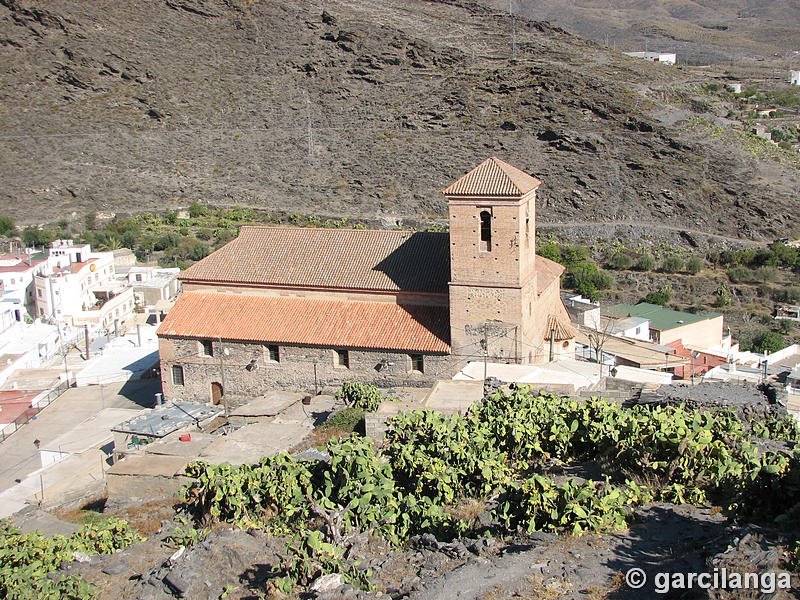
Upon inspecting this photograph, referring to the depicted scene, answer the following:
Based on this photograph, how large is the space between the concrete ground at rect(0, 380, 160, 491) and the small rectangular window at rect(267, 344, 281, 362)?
16.8 ft

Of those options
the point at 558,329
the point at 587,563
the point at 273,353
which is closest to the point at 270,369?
the point at 273,353

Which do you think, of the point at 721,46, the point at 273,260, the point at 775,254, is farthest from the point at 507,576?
the point at 721,46

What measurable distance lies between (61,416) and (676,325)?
2297 cm

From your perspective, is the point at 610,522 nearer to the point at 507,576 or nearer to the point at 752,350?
the point at 507,576

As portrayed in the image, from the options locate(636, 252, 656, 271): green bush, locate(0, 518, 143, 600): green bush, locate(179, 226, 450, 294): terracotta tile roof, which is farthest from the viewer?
locate(636, 252, 656, 271): green bush

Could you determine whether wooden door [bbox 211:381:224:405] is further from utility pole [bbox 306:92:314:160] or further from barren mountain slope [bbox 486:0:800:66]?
barren mountain slope [bbox 486:0:800:66]

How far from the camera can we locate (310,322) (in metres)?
24.0

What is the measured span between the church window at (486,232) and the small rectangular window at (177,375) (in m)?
9.64

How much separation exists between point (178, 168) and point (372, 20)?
72.1 feet

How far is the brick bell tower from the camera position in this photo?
2166cm

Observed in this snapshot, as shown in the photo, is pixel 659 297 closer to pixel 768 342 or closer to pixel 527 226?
pixel 768 342

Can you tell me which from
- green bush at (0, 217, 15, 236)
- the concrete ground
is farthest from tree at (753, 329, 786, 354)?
green bush at (0, 217, 15, 236)

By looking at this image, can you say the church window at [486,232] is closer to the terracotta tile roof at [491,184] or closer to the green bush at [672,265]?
the terracotta tile roof at [491,184]

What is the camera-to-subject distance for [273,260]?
2541 centimetres
